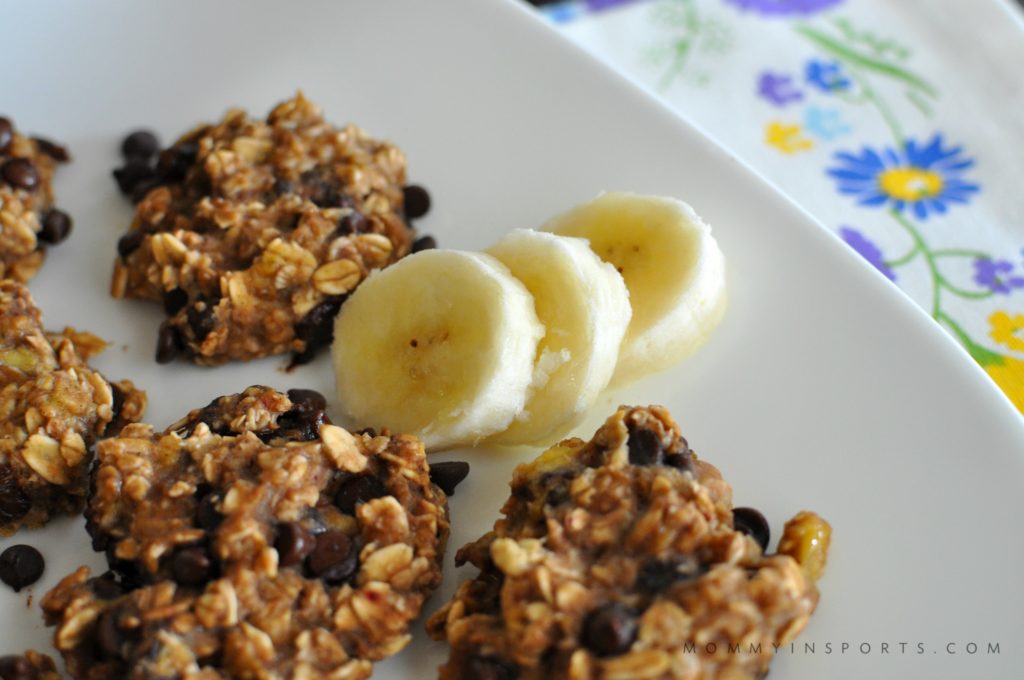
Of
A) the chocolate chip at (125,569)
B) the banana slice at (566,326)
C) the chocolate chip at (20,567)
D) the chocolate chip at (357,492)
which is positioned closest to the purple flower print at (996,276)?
the banana slice at (566,326)

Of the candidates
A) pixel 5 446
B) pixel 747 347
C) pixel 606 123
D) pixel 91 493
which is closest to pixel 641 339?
pixel 747 347

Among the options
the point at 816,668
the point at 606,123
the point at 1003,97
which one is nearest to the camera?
the point at 816,668

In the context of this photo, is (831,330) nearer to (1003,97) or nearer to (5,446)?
(1003,97)

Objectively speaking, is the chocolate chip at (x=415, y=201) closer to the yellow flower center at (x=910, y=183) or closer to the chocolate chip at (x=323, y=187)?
the chocolate chip at (x=323, y=187)

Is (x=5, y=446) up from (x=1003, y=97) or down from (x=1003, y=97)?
down

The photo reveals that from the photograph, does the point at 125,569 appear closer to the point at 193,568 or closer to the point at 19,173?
the point at 193,568

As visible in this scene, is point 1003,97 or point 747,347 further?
point 1003,97
